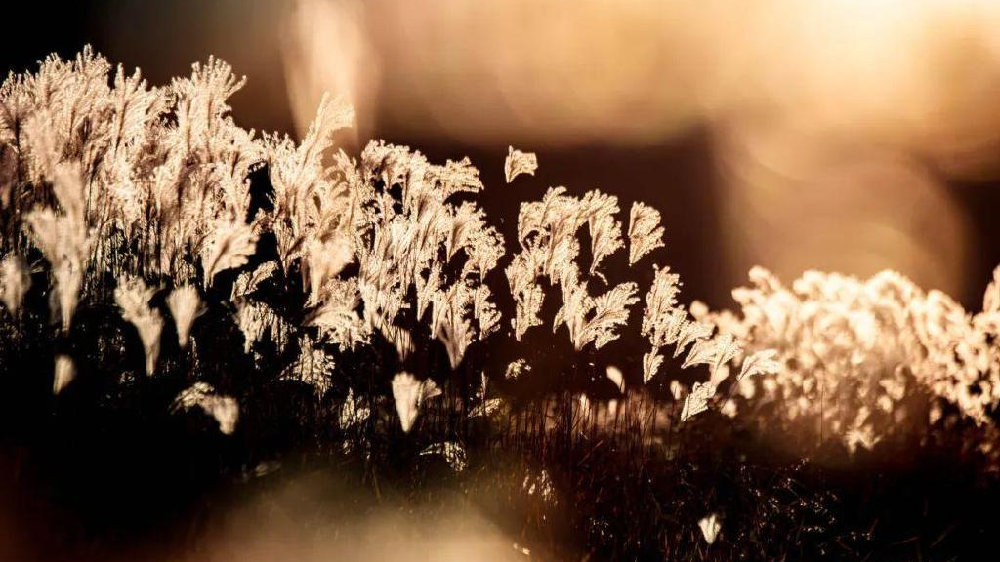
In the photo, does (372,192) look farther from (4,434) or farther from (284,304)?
(4,434)

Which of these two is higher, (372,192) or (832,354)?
(372,192)

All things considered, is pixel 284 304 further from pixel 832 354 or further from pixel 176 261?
pixel 832 354

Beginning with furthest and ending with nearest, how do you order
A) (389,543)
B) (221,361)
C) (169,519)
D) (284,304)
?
(284,304)
(221,361)
(389,543)
(169,519)

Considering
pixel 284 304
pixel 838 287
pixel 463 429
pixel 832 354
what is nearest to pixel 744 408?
pixel 832 354

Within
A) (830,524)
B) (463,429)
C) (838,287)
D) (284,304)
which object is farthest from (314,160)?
(838,287)

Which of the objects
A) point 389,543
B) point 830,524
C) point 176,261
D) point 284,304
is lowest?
point 830,524

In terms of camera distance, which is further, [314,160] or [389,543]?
[314,160]

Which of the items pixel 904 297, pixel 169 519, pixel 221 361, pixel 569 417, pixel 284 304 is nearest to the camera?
pixel 169 519

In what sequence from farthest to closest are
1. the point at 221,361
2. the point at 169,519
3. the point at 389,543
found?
the point at 221,361 → the point at 389,543 → the point at 169,519

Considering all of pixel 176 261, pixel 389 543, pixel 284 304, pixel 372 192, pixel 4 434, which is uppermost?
pixel 372 192
